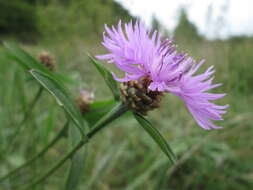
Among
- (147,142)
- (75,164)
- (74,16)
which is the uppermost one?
(74,16)

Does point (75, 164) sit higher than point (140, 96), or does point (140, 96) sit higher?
point (140, 96)

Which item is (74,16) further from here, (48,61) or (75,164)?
(75,164)

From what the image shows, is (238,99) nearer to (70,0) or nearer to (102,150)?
(102,150)

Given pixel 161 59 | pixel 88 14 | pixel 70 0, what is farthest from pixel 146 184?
pixel 70 0

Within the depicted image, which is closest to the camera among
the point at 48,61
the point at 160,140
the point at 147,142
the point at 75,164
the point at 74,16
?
the point at 160,140

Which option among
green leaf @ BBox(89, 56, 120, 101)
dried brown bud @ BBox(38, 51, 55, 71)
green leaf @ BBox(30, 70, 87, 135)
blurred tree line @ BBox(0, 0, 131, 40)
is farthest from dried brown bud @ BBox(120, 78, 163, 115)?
blurred tree line @ BBox(0, 0, 131, 40)

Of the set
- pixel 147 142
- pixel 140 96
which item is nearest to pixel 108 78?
pixel 140 96

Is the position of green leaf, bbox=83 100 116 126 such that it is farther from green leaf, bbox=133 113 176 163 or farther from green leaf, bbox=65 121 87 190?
green leaf, bbox=133 113 176 163

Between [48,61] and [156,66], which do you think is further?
[48,61]
